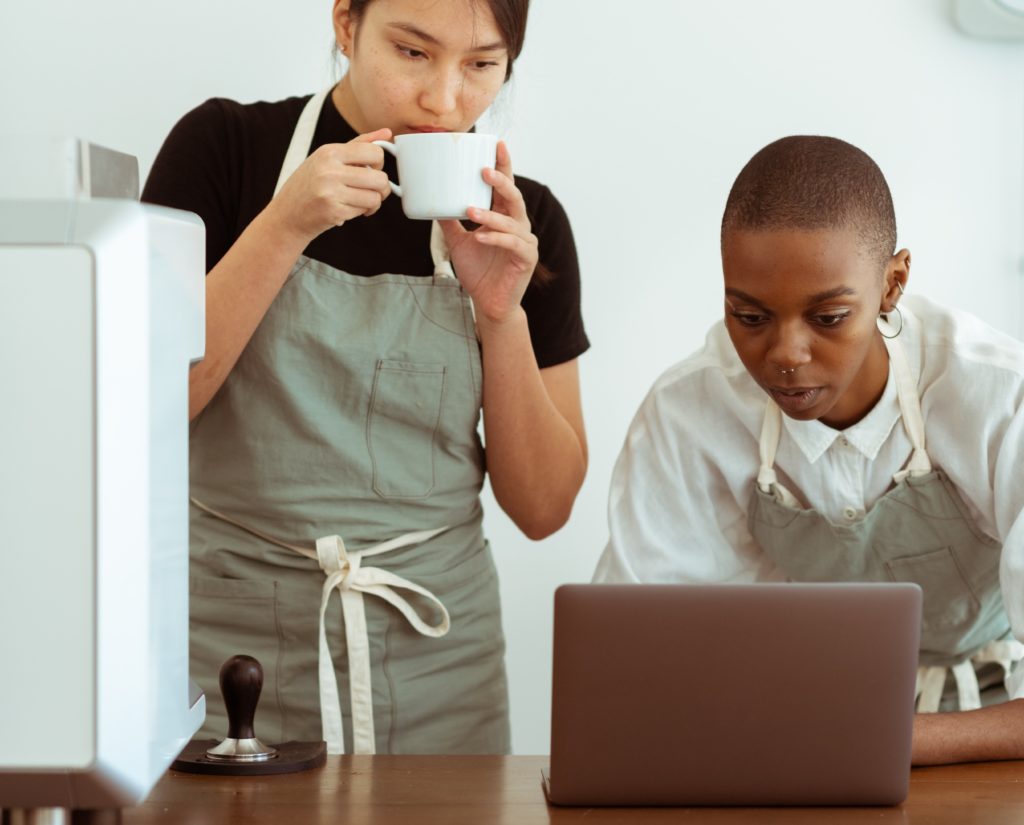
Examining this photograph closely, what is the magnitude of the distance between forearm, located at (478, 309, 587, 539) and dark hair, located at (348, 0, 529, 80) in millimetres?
268

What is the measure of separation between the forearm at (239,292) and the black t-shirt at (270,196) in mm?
130

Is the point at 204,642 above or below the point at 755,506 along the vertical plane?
below

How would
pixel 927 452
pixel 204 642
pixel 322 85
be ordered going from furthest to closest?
pixel 322 85, pixel 204 642, pixel 927 452

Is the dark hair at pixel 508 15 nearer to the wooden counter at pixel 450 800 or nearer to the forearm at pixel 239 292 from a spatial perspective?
the forearm at pixel 239 292

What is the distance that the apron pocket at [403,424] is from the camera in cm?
137

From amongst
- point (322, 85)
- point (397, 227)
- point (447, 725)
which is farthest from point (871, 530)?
point (322, 85)

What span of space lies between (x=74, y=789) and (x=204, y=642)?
719mm

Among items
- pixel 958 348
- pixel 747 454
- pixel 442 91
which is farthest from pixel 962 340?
pixel 442 91

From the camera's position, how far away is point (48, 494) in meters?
0.63

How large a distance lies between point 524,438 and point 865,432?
36 cm

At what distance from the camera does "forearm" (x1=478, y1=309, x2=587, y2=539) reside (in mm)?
1341

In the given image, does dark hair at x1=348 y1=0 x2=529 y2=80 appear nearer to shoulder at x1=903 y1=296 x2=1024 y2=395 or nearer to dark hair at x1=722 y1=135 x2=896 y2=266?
Answer: dark hair at x1=722 y1=135 x2=896 y2=266

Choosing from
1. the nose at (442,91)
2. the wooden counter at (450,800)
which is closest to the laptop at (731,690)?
the wooden counter at (450,800)

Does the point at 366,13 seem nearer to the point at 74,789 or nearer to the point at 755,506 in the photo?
the point at 755,506
